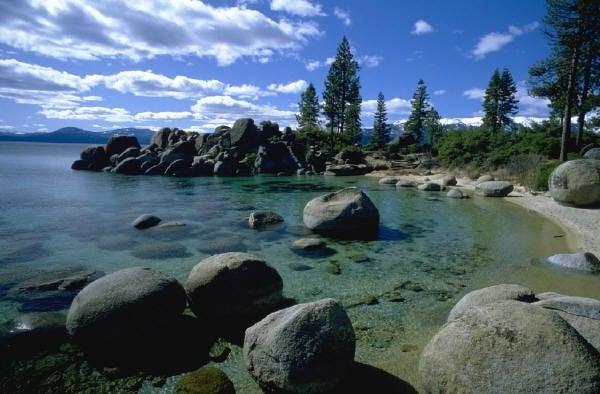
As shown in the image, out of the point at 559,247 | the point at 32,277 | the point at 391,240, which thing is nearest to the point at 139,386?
the point at 32,277

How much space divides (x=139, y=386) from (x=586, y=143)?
47.6 metres

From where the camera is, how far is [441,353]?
17.0 feet

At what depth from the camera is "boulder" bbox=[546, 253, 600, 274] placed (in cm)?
1122

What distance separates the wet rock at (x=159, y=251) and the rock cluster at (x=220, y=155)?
118ft

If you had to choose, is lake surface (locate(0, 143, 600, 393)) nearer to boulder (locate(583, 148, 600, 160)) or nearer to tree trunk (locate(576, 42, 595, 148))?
boulder (locate(583, 148, 600, 160))

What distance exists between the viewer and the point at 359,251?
555 inches

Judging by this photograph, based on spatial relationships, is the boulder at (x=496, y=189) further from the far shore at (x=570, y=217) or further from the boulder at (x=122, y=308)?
the boulder at (x=122, y=308)

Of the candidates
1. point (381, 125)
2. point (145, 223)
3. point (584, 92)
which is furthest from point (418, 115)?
point (145, 223)

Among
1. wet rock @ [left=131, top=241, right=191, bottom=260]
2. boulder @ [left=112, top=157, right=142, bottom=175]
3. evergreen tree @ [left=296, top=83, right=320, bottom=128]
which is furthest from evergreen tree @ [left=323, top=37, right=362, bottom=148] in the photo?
wet rock @ [left=131, top=241, right=191, bottom=260]

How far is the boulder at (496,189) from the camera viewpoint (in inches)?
1104

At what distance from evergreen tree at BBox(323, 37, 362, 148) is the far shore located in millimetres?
41490

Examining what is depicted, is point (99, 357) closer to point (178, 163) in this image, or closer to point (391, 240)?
point (391, 240)

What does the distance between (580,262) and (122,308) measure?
12.7 metres

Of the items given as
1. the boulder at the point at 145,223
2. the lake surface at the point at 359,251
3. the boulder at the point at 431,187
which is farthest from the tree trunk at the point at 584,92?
the boulder at the point at 145,223
